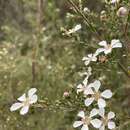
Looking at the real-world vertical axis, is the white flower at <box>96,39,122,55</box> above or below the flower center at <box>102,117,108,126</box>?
above

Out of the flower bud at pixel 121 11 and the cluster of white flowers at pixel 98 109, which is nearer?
the cluster of white flowers at pixel 98 109

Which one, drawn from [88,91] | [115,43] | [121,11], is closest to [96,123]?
[88,91]

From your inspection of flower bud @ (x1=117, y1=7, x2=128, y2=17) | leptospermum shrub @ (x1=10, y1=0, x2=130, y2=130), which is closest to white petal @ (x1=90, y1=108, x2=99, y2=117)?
leptospermum shrub @ (x1=10, y1=0, x2=130, y2=130)

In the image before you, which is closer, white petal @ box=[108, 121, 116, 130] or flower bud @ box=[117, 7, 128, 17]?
white petal @ box=[108, 121, 116, 130]

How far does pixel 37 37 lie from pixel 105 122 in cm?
176

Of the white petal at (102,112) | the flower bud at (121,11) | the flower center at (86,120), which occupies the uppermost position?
the flower bud at (121,11)

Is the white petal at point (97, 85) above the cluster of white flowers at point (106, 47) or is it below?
below

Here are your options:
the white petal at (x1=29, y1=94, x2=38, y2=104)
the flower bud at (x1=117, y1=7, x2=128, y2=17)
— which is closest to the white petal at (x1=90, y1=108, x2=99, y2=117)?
the white petal at (x1=29, y1=94, x2=38, y2=104)

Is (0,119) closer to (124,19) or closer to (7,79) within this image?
(7,79)

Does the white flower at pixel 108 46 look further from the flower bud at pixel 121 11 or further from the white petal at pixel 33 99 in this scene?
the white petal at pixel 33 99

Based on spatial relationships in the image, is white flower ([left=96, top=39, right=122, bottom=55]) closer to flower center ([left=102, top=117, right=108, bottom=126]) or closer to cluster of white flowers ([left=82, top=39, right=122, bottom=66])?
cluster of white flowers ([left=82, top=39, right=122, bottom=66])

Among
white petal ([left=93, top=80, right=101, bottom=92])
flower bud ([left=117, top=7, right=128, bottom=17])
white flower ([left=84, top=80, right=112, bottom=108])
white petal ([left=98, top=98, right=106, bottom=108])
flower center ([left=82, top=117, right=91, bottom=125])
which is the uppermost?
flower bud ([left=117, top=7, right=128, bottom=17])

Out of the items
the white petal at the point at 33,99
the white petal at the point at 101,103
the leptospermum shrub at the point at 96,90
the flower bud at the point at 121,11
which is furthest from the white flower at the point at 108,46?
the white petal at the point at 33,99

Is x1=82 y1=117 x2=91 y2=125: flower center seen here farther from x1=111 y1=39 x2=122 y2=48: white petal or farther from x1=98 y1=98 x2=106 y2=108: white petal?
x1=111 y1=39 x2=122 y2=48: white petal
